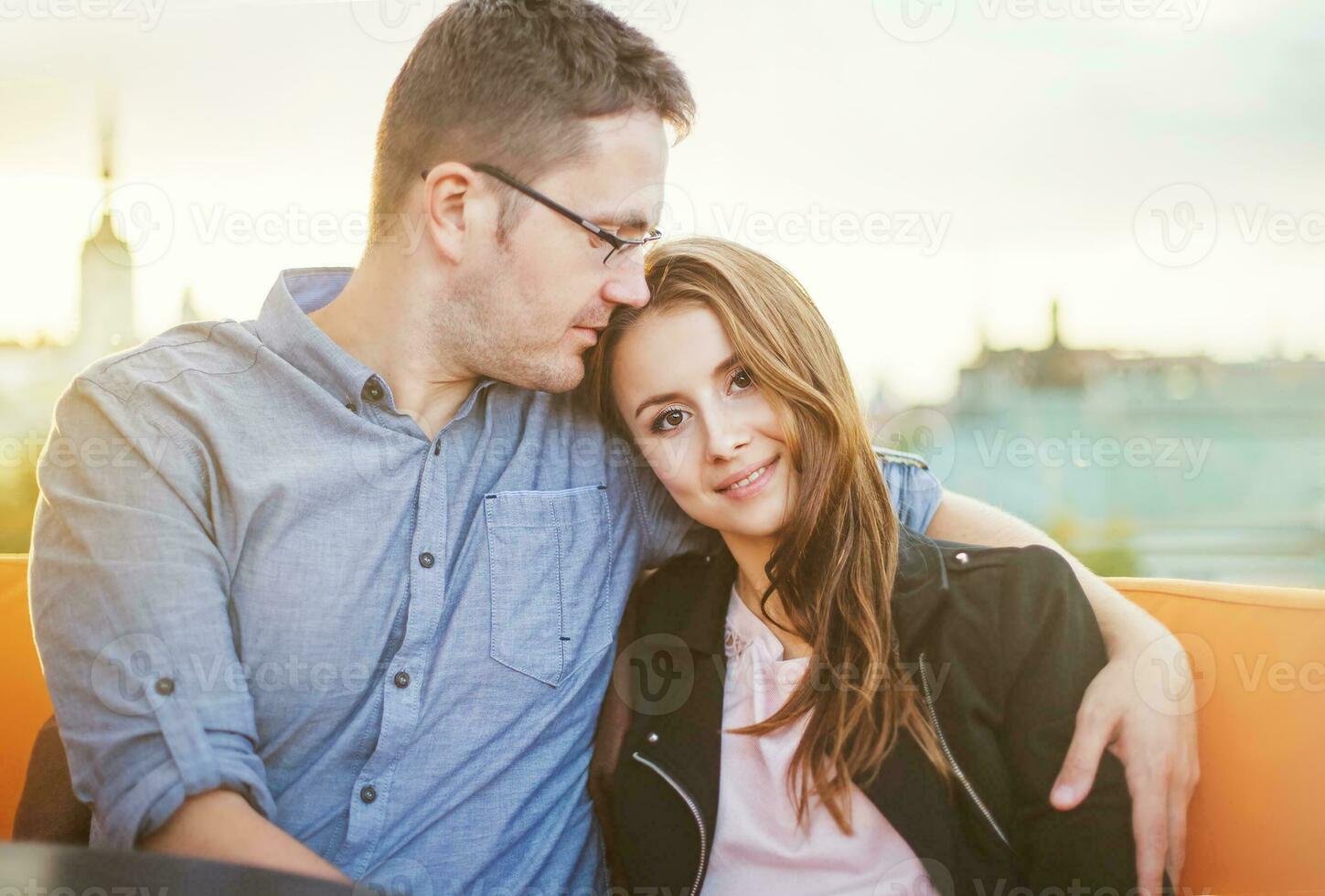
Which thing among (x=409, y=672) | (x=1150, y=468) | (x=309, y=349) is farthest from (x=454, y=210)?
(x=1150, y=468)

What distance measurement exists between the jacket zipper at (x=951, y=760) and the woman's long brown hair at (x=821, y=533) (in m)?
0.01

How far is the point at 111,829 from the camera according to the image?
3.54 ft

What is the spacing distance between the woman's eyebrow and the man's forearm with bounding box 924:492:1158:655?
1.76 feet

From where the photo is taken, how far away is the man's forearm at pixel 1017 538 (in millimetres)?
1302

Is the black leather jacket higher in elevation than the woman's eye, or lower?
lower

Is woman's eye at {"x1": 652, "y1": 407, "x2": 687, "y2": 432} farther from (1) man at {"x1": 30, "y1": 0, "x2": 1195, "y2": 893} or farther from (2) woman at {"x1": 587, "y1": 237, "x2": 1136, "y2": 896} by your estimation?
(1) man at {"x1": 30, "y1": 0, "x2": 1195, "y2": 893}

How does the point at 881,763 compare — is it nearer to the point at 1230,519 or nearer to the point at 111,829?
the point at 111,829

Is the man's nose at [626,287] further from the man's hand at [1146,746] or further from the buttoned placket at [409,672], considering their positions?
the man's hand at [1146,746]

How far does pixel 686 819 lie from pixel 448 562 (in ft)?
1.74

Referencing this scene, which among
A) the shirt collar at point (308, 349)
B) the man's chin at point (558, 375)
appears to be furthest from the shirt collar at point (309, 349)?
the man's chin at point (558, 375)

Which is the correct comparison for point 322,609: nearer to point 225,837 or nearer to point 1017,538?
point 225,837

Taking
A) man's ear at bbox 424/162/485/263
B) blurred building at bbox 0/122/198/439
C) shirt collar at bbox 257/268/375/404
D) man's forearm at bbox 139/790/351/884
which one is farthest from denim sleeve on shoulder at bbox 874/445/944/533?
blurred building at bbox 0/122/198/439

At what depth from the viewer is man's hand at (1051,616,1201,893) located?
3.72 ft

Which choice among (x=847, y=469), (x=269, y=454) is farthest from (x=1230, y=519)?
(x=269, y=454)
